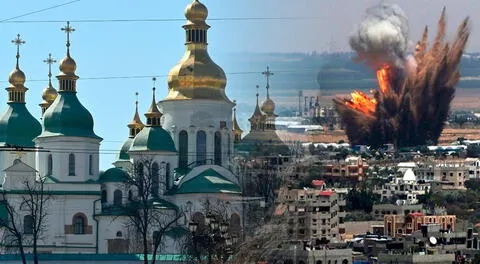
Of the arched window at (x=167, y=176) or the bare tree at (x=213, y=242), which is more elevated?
the arched window at (x=167, y=176)

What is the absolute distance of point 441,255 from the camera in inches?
2388

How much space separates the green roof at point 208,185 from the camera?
72.2 metres

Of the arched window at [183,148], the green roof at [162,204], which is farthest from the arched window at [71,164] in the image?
the arched window at [183,148]

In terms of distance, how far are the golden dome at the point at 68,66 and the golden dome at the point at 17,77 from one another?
152 inches

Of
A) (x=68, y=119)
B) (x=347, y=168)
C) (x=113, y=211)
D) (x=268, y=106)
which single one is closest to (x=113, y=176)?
(x=113, y=211)

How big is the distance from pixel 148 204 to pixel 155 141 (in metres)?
3.52

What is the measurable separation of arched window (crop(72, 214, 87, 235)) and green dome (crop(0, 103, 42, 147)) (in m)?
3.32

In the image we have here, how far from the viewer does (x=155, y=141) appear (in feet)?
242

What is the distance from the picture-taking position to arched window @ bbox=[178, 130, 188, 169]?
7556 cm

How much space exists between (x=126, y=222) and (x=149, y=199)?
4.40 ft

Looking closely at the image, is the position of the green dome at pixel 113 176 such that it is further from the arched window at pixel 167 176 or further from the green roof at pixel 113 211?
the arched window at pixel 167 176

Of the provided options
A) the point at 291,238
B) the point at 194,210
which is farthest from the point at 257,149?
the point at 291,238

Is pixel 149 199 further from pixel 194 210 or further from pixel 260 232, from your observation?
pixel 260 232

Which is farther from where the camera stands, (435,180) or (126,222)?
(435,180)
